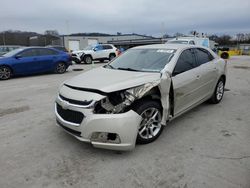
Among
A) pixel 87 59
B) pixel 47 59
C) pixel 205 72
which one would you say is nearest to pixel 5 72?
pixel 47 59

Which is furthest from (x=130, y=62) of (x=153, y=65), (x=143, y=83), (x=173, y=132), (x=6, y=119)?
(x=6, y=119)

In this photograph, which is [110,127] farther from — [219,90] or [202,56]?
[219,90]

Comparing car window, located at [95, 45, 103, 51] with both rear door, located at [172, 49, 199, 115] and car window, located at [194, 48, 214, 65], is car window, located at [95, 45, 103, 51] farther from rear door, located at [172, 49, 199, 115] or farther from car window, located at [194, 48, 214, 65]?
rear door, located at [172, 49, 199, 115]

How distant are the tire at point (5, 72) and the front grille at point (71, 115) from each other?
797 centimetres

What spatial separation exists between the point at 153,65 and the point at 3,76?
8.54 m

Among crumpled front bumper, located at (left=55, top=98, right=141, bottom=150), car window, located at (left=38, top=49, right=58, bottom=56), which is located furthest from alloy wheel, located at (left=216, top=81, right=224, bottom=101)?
car window, located at (left=38, top=49, right=58, bottom=56)

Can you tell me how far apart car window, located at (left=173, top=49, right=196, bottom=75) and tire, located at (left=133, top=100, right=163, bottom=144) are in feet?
2.71

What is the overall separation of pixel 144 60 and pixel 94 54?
1412 cm

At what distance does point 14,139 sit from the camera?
3.66m

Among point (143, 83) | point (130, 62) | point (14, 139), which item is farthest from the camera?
point (130, 62)

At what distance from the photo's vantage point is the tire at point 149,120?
315 centimetres

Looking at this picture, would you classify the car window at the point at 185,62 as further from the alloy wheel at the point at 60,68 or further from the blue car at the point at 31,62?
the alloy wheel at the point at 60,68

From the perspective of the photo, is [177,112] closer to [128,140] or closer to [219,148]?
[219,148]

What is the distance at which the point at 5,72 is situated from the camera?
32.4 feet
